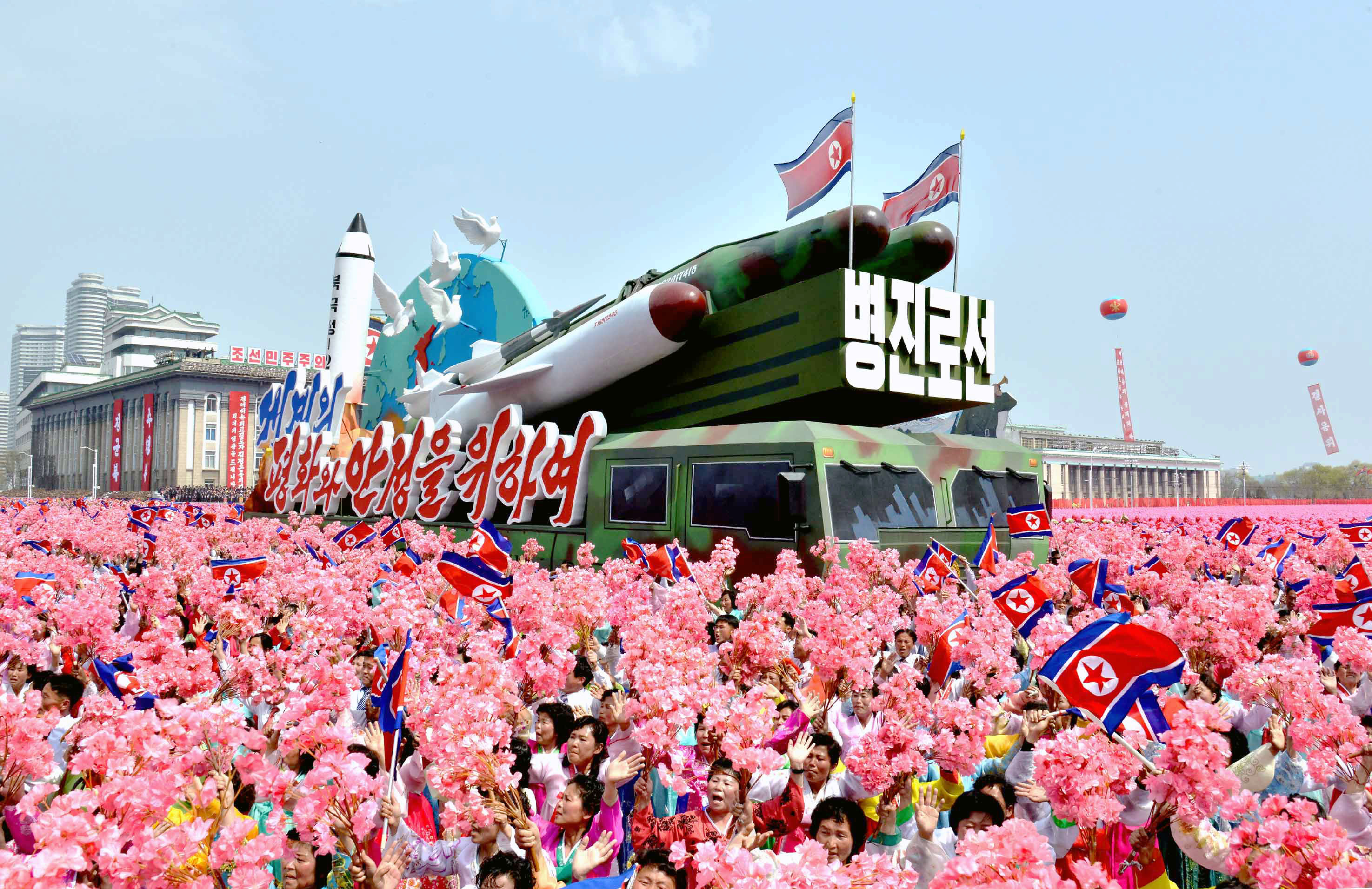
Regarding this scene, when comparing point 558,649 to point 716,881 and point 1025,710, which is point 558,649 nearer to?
point 1025,710

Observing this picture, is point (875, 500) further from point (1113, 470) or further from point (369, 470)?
point (1113, 470)

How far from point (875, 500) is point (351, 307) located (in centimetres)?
2629

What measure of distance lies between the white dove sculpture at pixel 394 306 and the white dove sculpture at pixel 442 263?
2585mm

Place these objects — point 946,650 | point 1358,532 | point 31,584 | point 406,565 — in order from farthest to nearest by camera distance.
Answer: point 1358,532 → point 406,565 → point 31,584 → point 946,650

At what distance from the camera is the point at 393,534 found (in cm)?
1830

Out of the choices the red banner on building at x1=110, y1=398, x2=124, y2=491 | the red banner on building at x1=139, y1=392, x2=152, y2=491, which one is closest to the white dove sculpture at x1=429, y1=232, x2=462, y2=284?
the red banner on building at x1=139, y1=392, x2=152, y2=491

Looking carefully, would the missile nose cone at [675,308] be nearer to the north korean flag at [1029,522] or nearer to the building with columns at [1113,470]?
the north korean flag at [1029,522]

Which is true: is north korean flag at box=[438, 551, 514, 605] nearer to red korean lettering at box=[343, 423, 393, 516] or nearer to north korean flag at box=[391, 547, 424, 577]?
north korean flag at box=[391, 547, 424, 577]

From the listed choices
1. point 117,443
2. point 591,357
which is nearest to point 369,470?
point 591,357

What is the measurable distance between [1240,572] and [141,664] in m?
13.4

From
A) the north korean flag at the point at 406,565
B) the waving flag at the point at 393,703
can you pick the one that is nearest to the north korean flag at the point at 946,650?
the waving flag at the point at 393,703

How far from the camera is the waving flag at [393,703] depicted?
15.5 feet

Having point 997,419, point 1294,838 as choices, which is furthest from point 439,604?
point 997,419

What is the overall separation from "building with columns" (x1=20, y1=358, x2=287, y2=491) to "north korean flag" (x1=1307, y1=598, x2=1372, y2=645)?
98.7 metres
